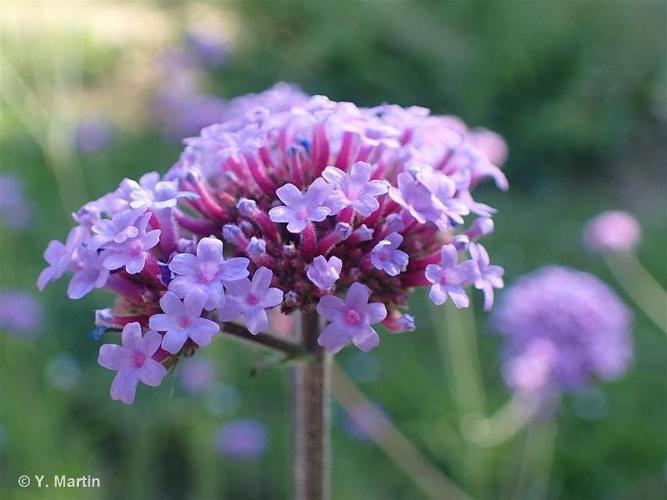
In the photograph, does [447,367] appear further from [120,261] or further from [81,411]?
[120,261]

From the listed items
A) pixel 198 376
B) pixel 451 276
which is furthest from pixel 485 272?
pixel 198 376

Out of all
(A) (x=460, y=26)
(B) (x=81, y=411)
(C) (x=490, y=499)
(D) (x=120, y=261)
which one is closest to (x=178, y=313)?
(D) (x=120, y=261)

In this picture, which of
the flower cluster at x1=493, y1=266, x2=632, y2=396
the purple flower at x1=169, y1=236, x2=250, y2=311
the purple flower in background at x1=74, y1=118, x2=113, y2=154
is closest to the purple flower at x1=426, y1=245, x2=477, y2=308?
the purple flower at x1=169, y1=236, x2=250, y2=311

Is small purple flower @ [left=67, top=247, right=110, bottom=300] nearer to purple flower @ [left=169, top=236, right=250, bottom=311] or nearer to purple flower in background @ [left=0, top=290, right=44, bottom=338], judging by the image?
purple flower @ [left=169, top=236, right=250, bottom=311]

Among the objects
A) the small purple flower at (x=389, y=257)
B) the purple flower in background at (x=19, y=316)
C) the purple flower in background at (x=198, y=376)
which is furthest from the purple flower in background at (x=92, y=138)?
the small purple flower at (x=389, y=257)

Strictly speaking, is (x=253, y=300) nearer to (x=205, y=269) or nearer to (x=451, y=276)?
(x=205, y=269)

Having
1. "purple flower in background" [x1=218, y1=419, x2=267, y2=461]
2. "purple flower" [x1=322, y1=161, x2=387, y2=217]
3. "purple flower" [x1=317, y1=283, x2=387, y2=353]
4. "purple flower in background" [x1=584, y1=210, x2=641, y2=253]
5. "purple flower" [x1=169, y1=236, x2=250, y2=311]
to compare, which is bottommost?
"purple flower" [x1=317, y1=283, x2=387, y2=353]

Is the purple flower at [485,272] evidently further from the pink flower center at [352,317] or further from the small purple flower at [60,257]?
the small purple flower at [60,257]
